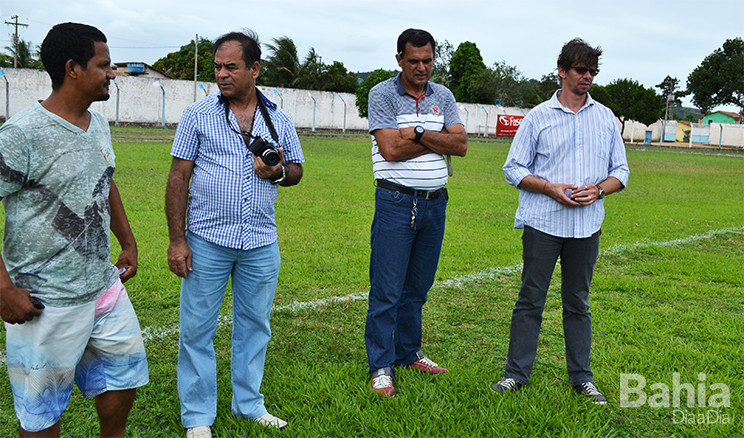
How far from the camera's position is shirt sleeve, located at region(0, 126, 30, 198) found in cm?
220

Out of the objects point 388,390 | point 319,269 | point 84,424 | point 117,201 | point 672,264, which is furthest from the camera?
point 672,264

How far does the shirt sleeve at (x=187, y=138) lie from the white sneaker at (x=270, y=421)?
134 cm

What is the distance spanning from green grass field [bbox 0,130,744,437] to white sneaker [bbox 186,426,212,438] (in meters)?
0.09

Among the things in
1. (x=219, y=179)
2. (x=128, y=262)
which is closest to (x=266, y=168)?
(x=219, y=179)

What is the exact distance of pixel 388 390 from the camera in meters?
3.56

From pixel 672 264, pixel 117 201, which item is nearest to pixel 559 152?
pixel 117 201

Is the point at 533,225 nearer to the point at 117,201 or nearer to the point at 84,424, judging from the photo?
the point at 117,201

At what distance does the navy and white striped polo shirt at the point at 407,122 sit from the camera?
3572 millimetres

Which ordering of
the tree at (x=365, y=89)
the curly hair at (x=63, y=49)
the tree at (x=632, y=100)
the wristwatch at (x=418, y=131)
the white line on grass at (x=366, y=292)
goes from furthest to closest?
the tree at (x=632, y=100) → the tree at (x=365, y=89) → the white line on grass at (x=366, y=292) → the wristwatch at (x=418, y=131) → the curly hair at (x=63, y=49)

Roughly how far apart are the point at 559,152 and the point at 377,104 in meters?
1.08

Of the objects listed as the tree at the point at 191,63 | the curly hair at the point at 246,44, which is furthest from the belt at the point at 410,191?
the tree at the point at 191,63

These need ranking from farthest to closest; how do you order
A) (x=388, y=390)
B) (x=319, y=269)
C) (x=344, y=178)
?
(x=344, y=178)
(x=319, y=269)
(x=388, y=390)

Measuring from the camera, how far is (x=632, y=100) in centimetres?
5725

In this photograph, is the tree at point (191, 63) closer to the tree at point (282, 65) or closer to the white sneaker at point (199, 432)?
the tree at point (282, 65)
